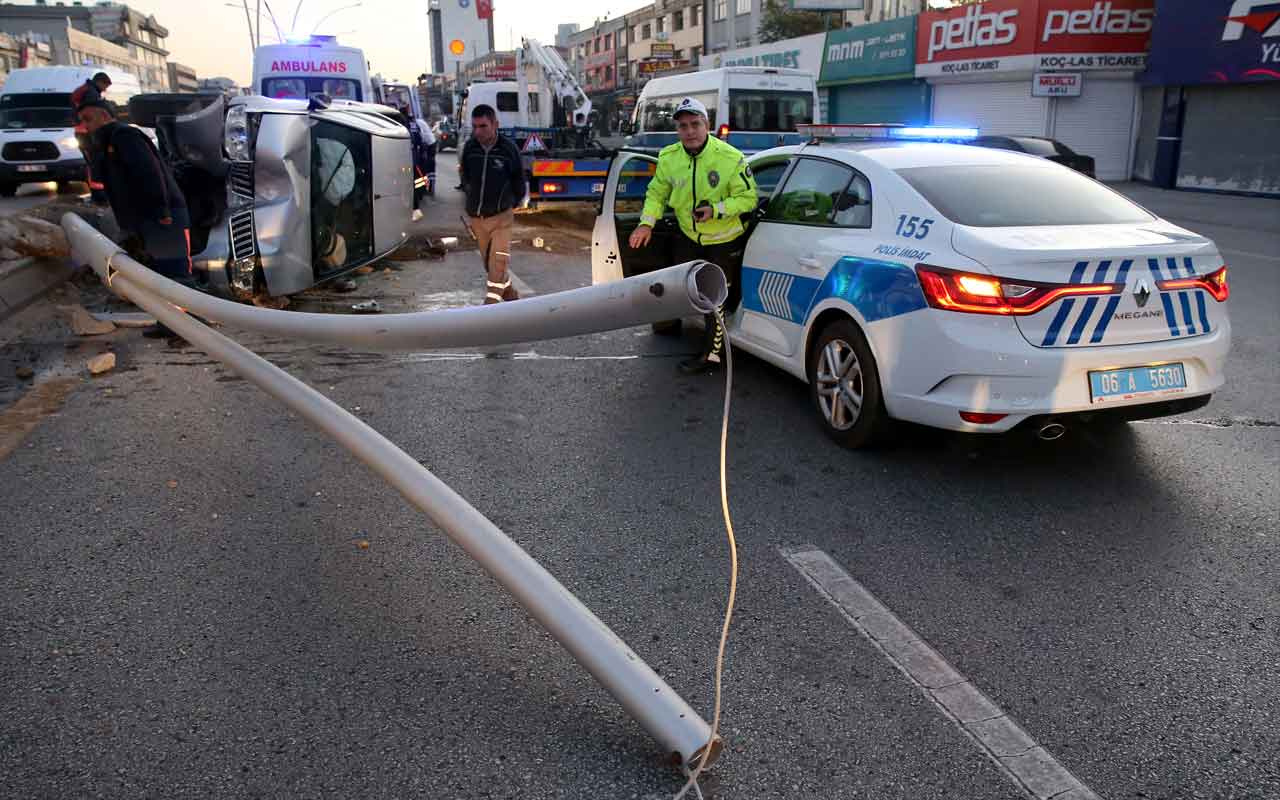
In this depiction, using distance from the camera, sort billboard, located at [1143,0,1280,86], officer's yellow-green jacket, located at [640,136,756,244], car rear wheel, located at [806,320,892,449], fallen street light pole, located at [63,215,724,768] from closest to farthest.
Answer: fallen street light pole, located at [63,215,724,768], car rear wheel, located at [806,320,892,449], officer's yellow-green jacket, located at [640,136,756,244], billboard, located at [1143,0,1280,86]

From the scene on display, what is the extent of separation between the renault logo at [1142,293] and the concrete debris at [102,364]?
21.2ft

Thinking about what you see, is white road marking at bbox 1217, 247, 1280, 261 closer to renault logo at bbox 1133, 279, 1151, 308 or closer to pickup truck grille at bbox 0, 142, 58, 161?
renault logo at bbox 1133, 279, 1151, 308

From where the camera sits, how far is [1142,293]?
4277 millimetres

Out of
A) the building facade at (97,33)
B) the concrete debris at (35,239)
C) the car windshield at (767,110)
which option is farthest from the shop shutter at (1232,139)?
the building facade at (97,33)

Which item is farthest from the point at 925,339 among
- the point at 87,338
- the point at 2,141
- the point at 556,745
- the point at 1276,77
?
the point at 1276,77

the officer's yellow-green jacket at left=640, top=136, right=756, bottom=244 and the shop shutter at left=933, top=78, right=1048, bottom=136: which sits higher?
the shop shutter at left=933, top=78, right=1048, bottom=136

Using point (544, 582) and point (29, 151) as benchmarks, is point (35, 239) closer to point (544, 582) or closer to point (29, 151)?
point (544, 582)

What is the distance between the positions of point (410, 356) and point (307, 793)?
5134 mm

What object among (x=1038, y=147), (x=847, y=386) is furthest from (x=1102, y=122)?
(x=847, y=386)

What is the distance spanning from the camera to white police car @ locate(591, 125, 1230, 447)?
4.20 metres

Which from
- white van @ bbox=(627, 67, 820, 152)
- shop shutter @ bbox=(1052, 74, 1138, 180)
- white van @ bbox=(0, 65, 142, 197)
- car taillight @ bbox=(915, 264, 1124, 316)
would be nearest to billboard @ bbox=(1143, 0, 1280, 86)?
shop shutter @ bbox=(1052, 74, 1138, 180)

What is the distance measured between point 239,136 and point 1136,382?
23.0 ft

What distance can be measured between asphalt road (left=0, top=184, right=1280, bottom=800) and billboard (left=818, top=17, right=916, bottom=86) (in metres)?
28.3

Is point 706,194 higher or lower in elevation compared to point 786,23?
lower
